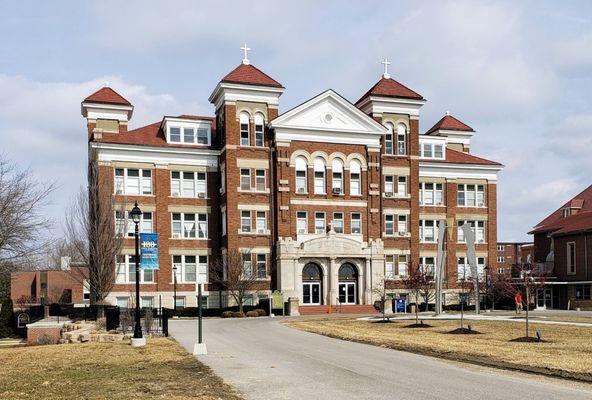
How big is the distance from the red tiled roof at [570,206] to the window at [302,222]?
2845 cm

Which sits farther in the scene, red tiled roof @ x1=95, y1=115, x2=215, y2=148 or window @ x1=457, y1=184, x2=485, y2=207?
window @ x1=457, y1=184, x2=485, y2=207

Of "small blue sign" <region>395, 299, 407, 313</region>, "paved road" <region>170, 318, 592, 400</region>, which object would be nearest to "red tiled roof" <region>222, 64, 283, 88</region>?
"small blue sign" <region>395, 299, 407, 313</region>

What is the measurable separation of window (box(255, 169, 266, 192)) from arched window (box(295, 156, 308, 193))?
9.28 ft

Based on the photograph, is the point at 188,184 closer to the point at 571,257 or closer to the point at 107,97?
the point at 107,97

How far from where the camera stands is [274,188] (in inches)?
2317

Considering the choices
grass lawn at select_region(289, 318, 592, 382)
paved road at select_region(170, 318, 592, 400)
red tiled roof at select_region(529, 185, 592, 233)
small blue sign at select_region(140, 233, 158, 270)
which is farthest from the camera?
red tiled roof at select_region(529, 185, 592, 233)

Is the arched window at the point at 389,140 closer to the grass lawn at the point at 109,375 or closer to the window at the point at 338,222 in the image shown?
the window at the point at 338,222

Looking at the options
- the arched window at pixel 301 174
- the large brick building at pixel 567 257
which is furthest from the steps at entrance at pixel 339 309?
the large brick building at pixel 567 257

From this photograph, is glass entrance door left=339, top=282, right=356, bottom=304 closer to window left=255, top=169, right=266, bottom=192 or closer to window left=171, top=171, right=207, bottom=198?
window left=255, top=169, right=266, bottom=192

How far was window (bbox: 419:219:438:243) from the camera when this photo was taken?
66.3 m

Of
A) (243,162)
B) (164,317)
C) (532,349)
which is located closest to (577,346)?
(532,349)

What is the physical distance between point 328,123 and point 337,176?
450cm

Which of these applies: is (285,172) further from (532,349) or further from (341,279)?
(532,349)

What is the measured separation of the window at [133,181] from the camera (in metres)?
57.3
